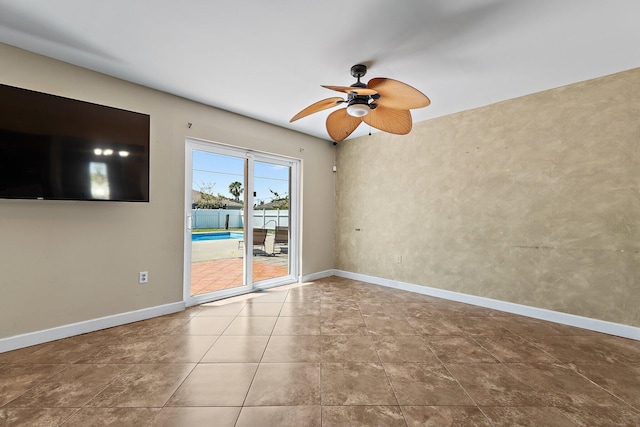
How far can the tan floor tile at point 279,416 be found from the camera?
5.15 ft

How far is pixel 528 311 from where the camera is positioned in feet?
10.8

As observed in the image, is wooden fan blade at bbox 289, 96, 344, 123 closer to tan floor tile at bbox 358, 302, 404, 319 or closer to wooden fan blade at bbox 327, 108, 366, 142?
wooden fan blade at bbox 327, 108, 366, 142

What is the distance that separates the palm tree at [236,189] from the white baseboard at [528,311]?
2.68 m

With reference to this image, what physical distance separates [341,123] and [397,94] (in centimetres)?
78

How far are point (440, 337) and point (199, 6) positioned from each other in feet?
11.3

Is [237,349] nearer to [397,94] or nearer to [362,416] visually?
[362,416]

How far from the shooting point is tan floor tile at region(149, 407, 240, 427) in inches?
61.5

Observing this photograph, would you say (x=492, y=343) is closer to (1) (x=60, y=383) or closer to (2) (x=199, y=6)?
(1) (x=60, y=383)

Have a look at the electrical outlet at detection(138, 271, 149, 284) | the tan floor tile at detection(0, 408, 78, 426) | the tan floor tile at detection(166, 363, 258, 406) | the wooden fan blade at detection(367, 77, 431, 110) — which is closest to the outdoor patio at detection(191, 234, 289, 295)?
the electrical outlet at detection(138, 271, 149, 284)

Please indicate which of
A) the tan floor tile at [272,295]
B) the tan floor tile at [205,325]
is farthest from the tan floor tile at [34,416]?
the tan floor tile at [272,295]

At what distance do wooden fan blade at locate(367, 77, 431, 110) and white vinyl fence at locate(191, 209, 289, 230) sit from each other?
2633 mm

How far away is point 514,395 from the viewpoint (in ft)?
6.02

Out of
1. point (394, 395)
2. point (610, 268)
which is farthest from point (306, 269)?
point (610, 268)

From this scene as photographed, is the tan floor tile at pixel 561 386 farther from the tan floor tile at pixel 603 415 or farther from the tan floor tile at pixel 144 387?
the tan floor tile at pixel 144 387
